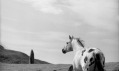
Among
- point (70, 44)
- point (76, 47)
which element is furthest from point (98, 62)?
point (70, 44)

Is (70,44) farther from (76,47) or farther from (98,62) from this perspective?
(98,62)

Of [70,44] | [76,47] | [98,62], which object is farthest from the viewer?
[70,44]

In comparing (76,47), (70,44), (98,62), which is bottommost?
(98,62)

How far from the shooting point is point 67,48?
1897 cm

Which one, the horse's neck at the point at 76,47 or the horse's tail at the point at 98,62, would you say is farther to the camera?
the horse's neck at the point at 76,47

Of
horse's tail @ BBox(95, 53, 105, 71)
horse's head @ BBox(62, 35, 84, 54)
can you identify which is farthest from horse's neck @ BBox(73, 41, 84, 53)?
horse's tail @ BBox(95, 53, 105, 71)

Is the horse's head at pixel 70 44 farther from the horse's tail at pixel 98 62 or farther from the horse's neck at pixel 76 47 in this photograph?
the horse's tail at pixel 98 62

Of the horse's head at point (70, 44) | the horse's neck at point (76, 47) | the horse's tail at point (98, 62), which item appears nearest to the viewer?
the horse's tail at point (98, 62)

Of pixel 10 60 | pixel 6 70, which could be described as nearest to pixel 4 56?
pixel 10 60

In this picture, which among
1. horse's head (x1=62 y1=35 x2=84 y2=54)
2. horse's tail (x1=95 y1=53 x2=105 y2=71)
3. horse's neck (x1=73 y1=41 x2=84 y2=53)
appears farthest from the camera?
horse's head (x1=62 y1=35 x2=84 y2=54)

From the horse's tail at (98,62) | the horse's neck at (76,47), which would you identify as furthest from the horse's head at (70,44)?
the horse's tail at (98,62)

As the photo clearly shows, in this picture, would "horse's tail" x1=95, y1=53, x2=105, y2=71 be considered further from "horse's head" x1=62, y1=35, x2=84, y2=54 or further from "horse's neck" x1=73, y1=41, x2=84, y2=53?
"horse's head" x1=62, y1=35, x2=84, y2=54

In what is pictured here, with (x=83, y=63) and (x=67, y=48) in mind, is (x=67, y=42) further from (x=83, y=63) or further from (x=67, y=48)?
(x=83, y=63)

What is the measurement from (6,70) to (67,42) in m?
13.5
